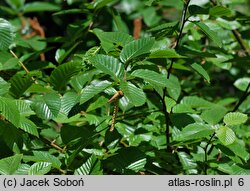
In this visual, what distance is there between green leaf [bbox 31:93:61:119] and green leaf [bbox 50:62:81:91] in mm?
84

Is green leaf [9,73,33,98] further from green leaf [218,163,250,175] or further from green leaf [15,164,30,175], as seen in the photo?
green leaf [218,163,250,175]

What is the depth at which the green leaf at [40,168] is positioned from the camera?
1.32 m

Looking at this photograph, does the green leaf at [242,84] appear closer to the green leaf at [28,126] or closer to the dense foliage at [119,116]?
the dense foliage at [119,116]

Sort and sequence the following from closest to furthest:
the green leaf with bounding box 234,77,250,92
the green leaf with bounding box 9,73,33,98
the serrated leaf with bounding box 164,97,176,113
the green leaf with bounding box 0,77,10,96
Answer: the green leaf with bounding box 0,77,10,96, the green leaf with bounding box 9,73,33,98, the serrated leaf with bounding box 164,97,176,113, the green leaf with bounding box 234,77,250,92

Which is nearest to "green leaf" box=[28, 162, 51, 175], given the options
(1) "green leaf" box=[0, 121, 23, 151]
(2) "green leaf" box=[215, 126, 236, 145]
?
(1) "green leaf" box=[0, 121, 23, 151]

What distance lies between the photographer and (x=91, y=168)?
4.51 feet

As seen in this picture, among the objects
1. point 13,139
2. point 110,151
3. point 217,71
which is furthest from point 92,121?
point 217,71

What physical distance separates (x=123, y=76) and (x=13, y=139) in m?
0.35

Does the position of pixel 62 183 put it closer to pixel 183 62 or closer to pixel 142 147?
pixel 142 147

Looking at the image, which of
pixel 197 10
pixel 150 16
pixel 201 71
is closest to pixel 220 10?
pixel 197 10

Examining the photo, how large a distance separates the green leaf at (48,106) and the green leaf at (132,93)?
9.0 inches

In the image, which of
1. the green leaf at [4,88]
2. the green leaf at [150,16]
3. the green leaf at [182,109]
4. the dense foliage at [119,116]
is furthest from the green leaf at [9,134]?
the green leaf at [150,16]

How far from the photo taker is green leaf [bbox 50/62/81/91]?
1.49 meters

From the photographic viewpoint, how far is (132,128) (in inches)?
63.9
